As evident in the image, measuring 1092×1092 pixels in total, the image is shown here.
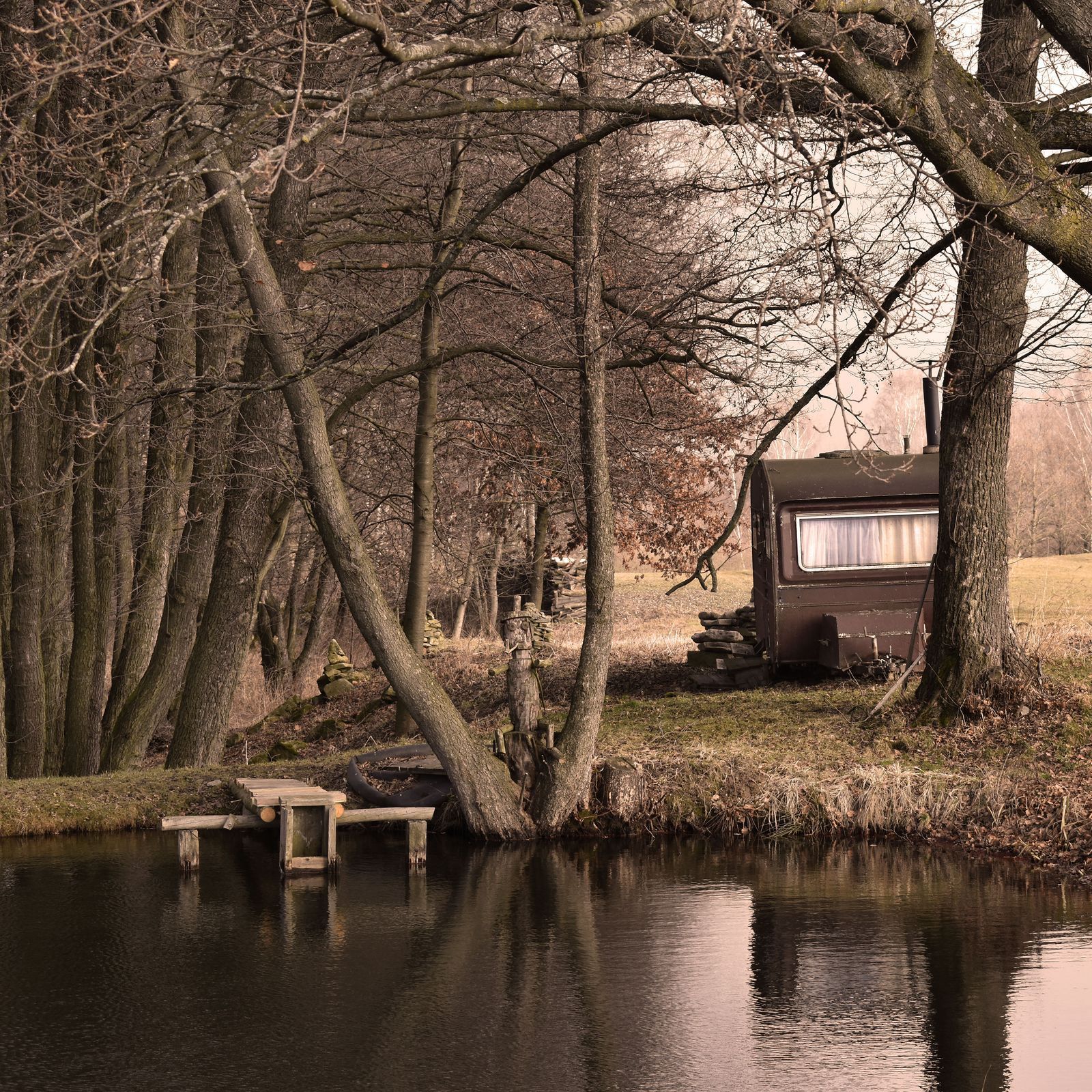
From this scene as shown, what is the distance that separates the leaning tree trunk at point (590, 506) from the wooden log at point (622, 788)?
31cm

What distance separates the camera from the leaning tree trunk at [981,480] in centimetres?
1450

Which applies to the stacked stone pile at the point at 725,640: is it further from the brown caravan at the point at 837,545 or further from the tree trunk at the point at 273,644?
the tree trunk at the point at 273,644

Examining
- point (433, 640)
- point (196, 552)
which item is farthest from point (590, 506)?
point (433, 640)

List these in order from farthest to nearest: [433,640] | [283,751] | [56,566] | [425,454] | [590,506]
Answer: [433,640], [283,751], [56,566], [425,454], [590,506]

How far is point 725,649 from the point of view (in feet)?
67.8

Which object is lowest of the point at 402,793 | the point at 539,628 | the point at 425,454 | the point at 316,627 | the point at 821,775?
the point at 402,793

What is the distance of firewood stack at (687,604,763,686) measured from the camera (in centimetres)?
2042

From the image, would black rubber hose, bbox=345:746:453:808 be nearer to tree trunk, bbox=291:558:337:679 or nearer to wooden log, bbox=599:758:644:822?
wooden log, bbox=599:758:644:822

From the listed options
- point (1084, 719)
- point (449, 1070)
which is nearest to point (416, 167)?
point (1084, 719)

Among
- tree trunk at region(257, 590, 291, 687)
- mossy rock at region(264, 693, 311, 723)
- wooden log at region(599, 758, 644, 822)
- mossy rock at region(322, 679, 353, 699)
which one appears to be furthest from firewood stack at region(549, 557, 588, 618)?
wooden log at region(599, 758, 644, 822)

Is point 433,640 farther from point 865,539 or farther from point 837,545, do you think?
point 865,539

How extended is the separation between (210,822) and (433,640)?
1572cm

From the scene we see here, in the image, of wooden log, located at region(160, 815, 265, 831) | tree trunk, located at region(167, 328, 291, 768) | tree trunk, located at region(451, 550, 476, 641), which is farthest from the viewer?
tree trunk, located at region(451, 550, 476, 641)

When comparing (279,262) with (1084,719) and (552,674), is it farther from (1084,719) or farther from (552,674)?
(1084,719)
